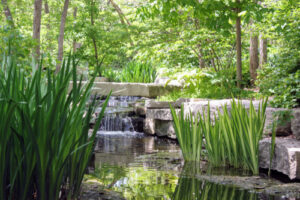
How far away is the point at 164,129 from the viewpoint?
736 centimetres

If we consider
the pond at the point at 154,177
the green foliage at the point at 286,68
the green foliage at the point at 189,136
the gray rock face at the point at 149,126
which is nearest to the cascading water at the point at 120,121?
the gray rock face at the point at 149,126

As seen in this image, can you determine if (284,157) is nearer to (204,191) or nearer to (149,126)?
(204,191)

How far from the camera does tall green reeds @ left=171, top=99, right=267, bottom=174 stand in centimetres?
327

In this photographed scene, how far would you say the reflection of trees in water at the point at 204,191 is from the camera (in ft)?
8.44

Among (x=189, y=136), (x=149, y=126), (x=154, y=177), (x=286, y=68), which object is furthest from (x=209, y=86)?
(x=154, y=177)

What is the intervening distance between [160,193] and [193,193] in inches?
10.4

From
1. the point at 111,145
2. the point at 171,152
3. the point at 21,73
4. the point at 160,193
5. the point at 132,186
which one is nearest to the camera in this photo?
the point at 21,73

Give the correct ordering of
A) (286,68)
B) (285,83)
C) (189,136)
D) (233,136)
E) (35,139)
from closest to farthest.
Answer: (35,139) < (233,136) < (189,136) < (285,83) < (286,68)

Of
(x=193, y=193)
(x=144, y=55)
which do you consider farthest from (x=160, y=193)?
(x=144, y=55)

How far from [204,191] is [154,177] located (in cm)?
65

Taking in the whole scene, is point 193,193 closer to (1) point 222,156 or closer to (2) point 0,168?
(1) point 222,156

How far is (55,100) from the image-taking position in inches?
59.9

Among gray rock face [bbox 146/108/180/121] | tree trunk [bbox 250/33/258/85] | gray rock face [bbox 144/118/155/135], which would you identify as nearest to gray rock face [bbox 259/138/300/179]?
gray rock face [bbox 146/108/180/121]

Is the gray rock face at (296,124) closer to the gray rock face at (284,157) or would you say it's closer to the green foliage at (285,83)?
the gray rock face at (284,157)
